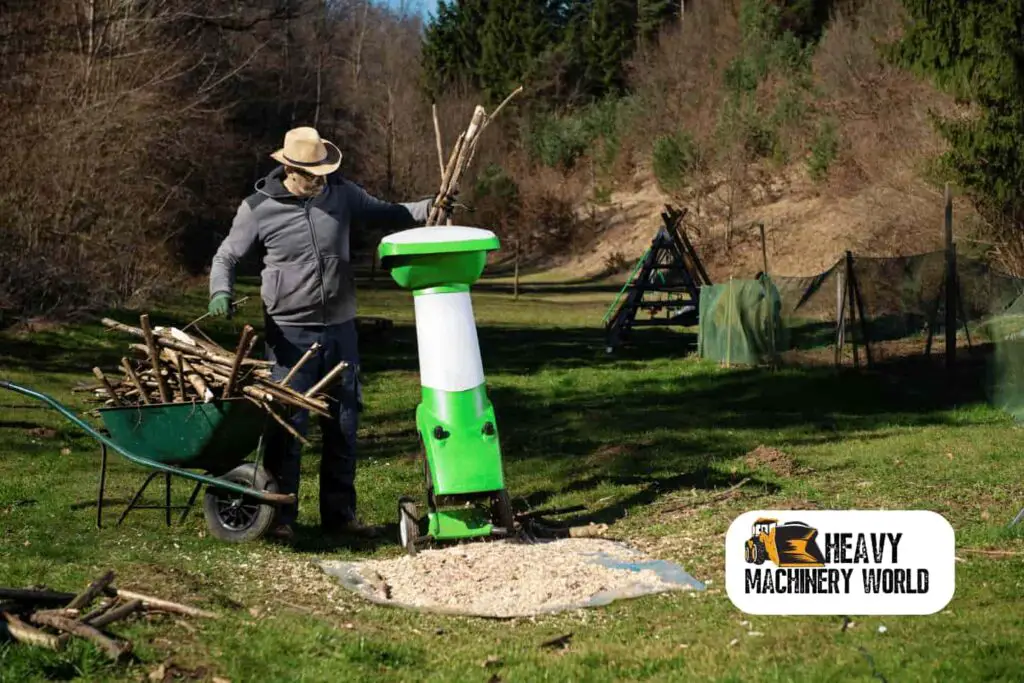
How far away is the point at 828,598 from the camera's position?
6.49m

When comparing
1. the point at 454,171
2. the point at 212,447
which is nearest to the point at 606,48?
the point at 454,171

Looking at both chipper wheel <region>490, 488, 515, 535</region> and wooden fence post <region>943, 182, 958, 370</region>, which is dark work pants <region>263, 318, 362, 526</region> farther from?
wooden fence post <region>943, 182, 958, 370</region>

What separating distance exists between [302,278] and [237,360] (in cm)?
102

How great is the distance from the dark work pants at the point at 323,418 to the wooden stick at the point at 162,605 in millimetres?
2464

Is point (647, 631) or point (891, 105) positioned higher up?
point (891, 105)

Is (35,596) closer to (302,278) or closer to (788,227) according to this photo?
(302,278)

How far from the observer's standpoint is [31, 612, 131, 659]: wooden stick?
220 inches

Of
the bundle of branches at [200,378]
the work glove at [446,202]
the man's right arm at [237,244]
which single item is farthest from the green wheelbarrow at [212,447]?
the work glove at [446,202]

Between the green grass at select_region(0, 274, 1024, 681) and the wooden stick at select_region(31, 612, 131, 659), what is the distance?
0.06 meters

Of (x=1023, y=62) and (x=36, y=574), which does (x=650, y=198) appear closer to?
(x=1023, y=62)

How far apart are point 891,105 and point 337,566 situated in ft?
123

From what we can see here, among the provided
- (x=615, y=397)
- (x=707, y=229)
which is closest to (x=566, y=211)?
(x=707, y=229)

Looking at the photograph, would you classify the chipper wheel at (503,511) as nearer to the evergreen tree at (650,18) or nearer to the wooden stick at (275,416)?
the wooden stick at (275,416)

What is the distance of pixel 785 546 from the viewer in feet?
22.3
